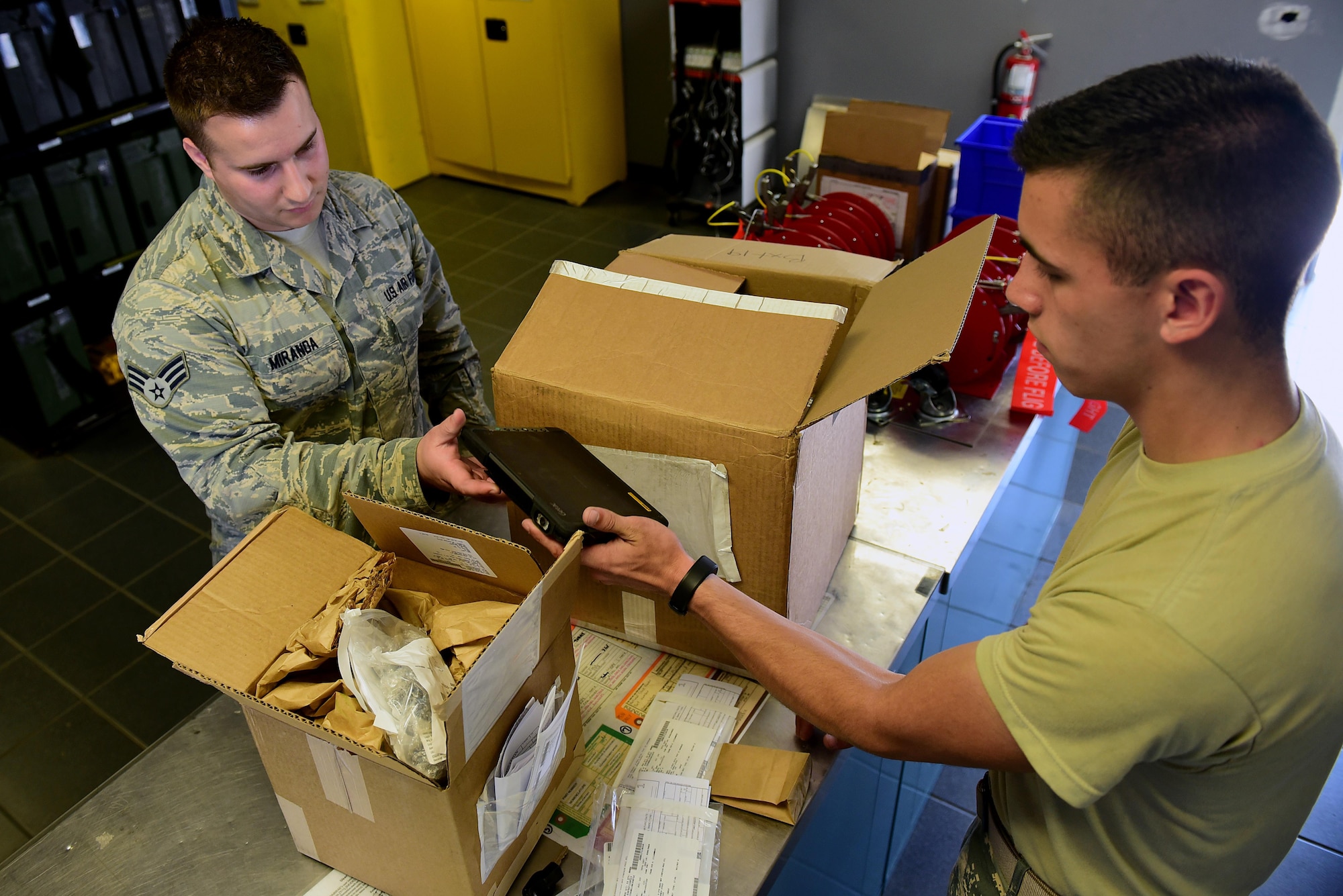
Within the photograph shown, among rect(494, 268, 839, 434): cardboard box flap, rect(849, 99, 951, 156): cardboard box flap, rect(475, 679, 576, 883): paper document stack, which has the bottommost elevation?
rect(475, 679, 576, 883): paper document stack

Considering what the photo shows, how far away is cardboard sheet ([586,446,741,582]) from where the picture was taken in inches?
46.6

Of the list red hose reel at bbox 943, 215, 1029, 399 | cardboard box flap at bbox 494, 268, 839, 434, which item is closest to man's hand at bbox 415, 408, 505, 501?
cardboard box flap at bbox 494, 268, 839, 434

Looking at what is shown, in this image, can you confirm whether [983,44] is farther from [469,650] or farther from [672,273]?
[469,650]

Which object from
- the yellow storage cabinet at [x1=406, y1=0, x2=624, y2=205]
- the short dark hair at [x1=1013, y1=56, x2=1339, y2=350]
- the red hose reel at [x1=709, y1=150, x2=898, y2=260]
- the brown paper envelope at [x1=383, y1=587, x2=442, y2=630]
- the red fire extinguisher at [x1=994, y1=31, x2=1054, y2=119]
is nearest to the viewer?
the short dark hair at [x1=1013, y1=56, x2=1339, y2=350]

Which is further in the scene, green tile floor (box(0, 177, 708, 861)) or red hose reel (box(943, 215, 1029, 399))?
green tile floor (box(0, 177, 708, 861))

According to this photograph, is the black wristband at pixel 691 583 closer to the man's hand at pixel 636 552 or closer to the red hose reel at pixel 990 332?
the man's hand at pixel 636 552

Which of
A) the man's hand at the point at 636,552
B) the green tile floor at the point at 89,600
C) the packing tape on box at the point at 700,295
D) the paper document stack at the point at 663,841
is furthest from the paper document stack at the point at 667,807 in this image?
the green tile floor at the point at 89,600

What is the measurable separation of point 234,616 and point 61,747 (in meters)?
1.98

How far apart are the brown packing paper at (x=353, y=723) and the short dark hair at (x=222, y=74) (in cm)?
93

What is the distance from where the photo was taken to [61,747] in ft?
8.18

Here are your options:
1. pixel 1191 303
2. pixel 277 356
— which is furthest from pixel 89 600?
pixel 1191 303

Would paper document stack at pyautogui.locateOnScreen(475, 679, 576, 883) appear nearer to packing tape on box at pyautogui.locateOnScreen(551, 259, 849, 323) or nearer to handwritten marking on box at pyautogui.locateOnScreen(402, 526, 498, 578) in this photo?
handwritten marking on box at pyautogui.locateOnScreen(402, 526, 498, 578)

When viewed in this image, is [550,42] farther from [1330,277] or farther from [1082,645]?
[1082,645]

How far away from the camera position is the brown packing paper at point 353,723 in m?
0.93
